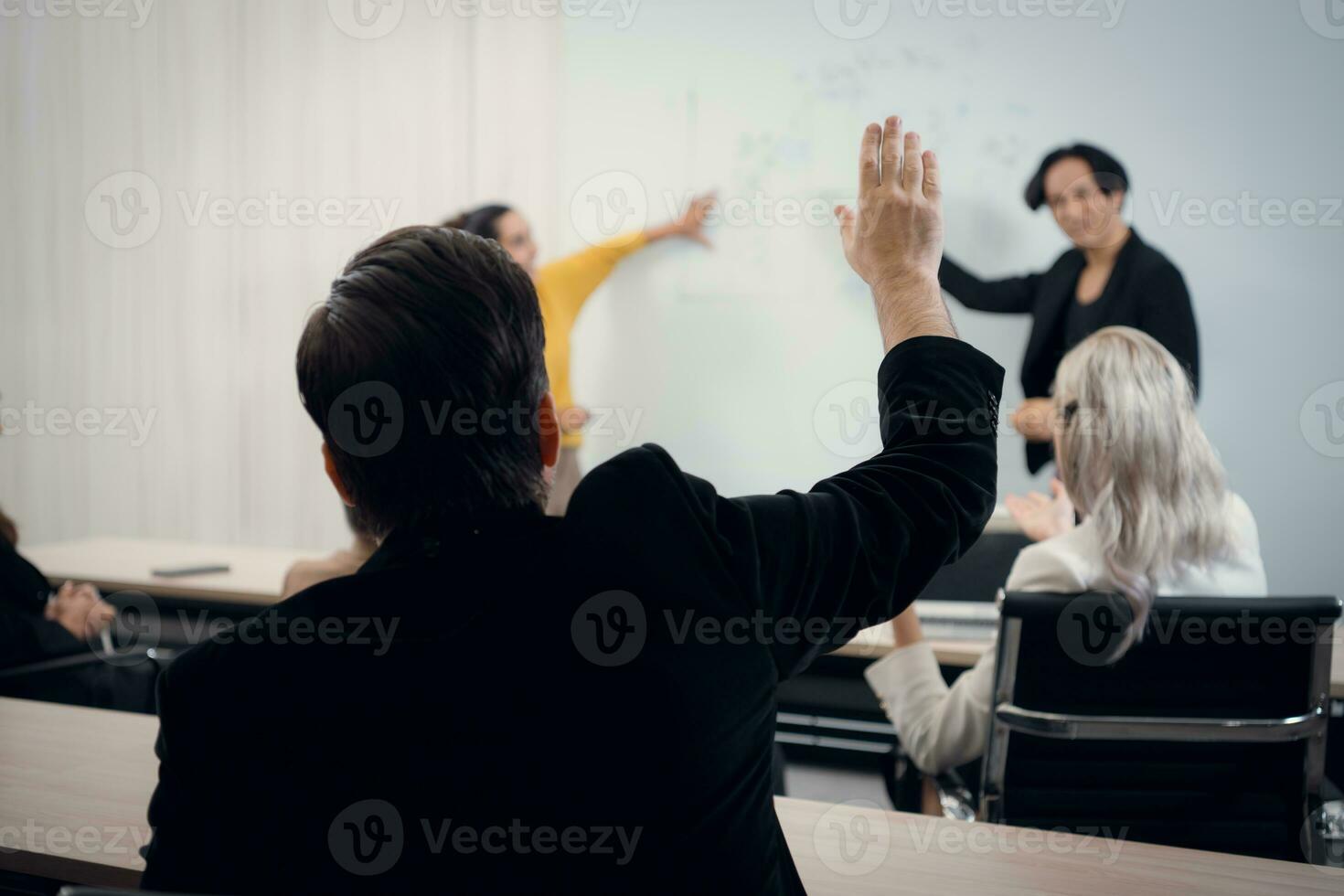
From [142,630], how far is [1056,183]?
312 cm

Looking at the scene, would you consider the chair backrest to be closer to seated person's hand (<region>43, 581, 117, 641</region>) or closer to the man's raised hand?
the man's raised hand

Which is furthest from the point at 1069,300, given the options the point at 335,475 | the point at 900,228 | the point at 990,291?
the point at 335,475

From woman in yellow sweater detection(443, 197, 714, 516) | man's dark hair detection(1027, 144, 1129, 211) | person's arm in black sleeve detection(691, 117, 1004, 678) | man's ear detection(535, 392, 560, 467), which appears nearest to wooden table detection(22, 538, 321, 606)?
woman in yellow sweater detection(443, 197, 714, 516)

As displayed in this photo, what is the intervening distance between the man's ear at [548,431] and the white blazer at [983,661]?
97cm

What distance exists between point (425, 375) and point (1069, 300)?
3.01m

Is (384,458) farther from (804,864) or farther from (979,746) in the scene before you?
(979,746)

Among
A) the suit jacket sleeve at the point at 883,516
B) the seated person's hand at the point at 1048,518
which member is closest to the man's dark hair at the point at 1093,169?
the seated person's hand at the point at 1048,518

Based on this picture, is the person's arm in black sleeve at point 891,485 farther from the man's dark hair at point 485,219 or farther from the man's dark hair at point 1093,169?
the man's dark hair at point 485,219

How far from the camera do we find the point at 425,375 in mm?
813

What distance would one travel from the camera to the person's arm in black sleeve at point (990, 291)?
362 cm

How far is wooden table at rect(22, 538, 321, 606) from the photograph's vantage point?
2.74m

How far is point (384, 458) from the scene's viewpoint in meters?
0.85

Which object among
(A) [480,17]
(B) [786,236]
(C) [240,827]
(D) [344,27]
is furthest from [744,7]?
(C) [240,827]

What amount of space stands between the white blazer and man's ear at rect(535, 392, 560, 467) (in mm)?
966
